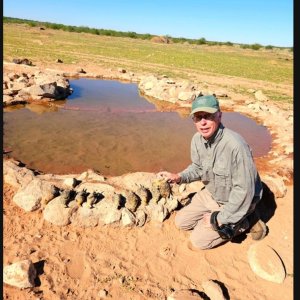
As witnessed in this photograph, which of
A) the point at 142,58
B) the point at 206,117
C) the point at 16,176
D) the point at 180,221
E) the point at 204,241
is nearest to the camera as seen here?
the point at 206,117

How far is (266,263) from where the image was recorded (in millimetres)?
4340

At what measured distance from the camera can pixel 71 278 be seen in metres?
4.07

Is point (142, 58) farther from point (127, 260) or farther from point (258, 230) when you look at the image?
point (127, 260)

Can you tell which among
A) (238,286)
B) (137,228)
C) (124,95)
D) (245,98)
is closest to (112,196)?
(137,228)

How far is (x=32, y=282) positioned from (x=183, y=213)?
2.31 m

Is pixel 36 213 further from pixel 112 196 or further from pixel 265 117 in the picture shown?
pixel 265 117

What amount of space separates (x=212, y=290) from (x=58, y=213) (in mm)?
2543

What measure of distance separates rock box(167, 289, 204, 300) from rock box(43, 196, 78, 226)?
2070 millimetres

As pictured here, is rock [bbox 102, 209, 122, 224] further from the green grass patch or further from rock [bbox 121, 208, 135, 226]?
the green grass patch

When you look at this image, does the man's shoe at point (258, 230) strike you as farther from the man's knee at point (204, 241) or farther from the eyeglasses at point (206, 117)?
the eyeglasses at point (206, 117)

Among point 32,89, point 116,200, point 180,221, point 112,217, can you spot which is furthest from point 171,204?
point 32,89

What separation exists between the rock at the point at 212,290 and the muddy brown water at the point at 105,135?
3.74 metres

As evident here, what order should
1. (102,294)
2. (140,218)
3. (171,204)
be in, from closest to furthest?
(102,294) → (140,218) → (171,204)

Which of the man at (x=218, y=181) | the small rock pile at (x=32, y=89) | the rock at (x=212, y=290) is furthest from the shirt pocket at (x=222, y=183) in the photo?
the small rock pile at (x=32, y=89)
